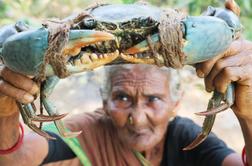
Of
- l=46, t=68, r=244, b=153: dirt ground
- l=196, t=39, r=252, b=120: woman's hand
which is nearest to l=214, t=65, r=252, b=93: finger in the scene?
l=196, t=39, r=252, b=120: woman's hand

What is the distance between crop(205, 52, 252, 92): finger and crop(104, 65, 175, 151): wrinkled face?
22.7 inches

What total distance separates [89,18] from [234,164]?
97 centimetres

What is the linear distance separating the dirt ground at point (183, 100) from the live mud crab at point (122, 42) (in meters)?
2.68

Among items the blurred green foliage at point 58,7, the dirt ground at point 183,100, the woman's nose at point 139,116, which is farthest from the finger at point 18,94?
the dirt ground at point 183,100

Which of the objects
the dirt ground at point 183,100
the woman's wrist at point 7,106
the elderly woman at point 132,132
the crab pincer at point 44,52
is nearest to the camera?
the crab pincer at point 44,52

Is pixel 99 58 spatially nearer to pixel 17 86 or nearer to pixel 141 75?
pixel 17 86

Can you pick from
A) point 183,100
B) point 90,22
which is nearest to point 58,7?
point 183,100

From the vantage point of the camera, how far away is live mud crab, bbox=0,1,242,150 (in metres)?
1.20

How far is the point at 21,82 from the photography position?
134 centimetres

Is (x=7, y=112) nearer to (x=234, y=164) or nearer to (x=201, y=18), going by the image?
(x=201, y=18)

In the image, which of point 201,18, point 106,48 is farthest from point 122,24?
point 201,18

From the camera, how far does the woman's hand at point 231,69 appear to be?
4.46 ft

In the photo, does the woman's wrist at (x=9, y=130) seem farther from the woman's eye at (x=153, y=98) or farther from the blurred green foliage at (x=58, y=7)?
the blurred green foliage at (x=58, y=7)

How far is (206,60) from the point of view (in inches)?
52.2
